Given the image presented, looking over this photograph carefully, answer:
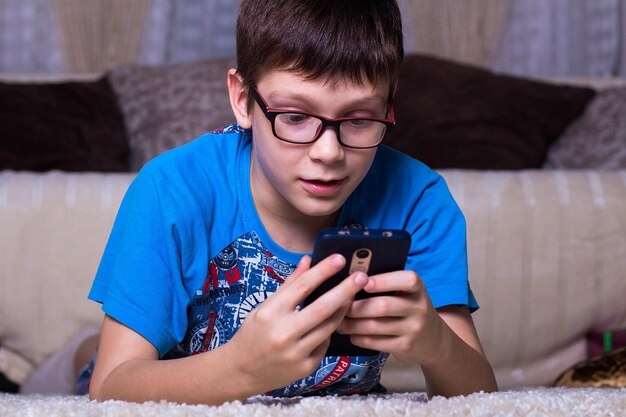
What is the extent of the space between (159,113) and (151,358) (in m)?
1.56

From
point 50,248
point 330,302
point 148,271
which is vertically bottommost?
point 50,248

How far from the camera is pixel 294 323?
79 cm

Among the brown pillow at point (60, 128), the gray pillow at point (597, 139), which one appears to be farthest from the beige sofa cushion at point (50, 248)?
the gray pillow at point (597, 139)

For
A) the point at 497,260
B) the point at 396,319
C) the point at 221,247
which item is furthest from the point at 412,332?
the point at 497,260

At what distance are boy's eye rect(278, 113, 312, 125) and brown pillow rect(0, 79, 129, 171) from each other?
1405mm

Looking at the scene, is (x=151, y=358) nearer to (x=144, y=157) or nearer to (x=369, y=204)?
(x=369, y=204)

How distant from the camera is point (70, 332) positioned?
1.92m

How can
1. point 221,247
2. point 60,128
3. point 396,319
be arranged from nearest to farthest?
point 396,319 → point 221,247 → point 60,128

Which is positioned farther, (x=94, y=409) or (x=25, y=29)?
(x=25, y=29)

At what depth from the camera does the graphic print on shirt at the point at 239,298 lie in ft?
3.65

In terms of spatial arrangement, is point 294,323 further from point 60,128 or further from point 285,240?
point 60,128

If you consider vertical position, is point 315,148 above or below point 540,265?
above

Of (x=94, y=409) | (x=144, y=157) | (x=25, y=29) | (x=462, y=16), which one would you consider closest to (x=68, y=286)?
(x=144, y=157)

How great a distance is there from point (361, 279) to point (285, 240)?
34 centimetres
